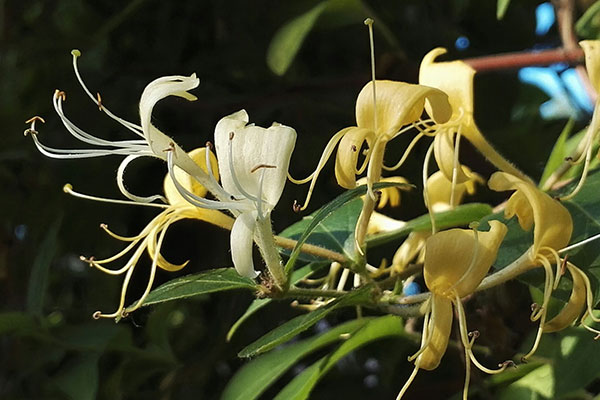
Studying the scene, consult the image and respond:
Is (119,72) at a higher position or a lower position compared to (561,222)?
higher

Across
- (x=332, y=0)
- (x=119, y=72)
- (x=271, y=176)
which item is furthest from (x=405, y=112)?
(x=119, y=72)

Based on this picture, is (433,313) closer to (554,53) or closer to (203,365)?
(554,53)

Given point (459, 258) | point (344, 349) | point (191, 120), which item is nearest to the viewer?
point (459, 258)

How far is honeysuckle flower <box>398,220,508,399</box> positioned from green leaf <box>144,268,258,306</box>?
0.12 meters

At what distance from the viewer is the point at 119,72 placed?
122 cm

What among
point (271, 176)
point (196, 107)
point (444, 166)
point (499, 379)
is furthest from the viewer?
point (196, 107)

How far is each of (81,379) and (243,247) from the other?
1.46 ft

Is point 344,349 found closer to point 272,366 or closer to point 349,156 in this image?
point 272,366

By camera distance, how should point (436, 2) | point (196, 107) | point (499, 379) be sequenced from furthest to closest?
point (436, 2) → point (196, 107) → point (499, 379)

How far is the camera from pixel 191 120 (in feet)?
4.09

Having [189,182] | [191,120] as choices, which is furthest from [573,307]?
[191,120]

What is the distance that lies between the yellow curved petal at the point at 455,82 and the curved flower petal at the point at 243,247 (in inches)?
8.5

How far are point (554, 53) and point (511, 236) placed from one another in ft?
1.31

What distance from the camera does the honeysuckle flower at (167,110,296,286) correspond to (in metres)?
0.50
